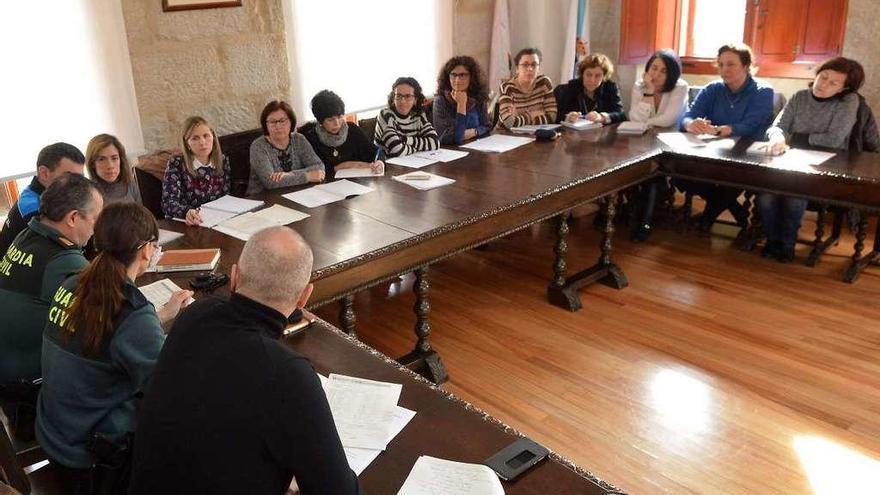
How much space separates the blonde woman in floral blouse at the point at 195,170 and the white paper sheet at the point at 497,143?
151cm

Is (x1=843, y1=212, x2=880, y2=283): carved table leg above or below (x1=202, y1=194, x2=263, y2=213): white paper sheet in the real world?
below

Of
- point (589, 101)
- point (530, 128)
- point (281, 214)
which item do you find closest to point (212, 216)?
point (281, 214)

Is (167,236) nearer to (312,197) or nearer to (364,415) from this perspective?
(312,197)

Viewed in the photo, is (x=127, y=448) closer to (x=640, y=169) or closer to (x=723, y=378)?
(x=723, y=378)

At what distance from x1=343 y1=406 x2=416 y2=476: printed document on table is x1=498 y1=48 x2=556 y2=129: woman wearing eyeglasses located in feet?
10.9

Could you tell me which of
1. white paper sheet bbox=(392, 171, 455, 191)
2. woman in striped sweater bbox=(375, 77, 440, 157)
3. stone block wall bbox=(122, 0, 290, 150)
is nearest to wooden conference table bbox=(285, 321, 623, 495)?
white paper sheet bbox=(392, 171, 455, 191)

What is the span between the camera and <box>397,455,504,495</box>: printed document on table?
56.4 inches

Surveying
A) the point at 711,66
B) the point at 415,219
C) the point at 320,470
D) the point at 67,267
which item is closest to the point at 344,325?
the point at 415,219

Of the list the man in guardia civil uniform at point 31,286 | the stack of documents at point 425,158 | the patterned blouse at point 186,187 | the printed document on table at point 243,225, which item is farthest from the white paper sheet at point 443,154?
the man in guardia civil uniform at point 31,286

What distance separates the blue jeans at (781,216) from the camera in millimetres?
4176

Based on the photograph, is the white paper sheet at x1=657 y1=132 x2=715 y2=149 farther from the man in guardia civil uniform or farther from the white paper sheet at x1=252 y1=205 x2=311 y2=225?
the man in guardia civil uniform

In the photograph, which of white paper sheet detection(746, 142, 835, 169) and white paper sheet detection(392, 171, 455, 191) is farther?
white paper sheet detection(746, 142, 835, 169)

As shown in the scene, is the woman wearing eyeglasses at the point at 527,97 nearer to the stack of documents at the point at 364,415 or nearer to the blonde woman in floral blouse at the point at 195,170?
the blonde woman in floral blouse at the point at 195,170

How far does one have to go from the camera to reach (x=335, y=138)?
12.9 feet
